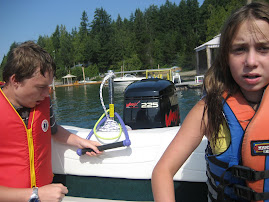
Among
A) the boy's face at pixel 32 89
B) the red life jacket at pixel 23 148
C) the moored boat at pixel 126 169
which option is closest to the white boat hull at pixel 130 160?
the moored boat at pixel 126 169

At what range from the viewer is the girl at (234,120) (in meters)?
0.83

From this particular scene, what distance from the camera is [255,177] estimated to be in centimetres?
86

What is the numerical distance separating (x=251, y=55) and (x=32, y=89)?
1.04 m

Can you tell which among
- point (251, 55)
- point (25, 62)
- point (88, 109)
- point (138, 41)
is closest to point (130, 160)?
point (25, 62)

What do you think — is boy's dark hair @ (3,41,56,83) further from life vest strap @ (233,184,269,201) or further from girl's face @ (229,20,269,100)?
life vest strap @ (233,184,269,201)

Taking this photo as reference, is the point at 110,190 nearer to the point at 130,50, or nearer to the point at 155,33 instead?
the point at 130,50

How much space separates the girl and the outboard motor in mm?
1646

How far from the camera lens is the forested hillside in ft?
143

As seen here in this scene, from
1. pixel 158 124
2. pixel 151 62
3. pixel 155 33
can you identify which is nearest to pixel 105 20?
pixel 155 33

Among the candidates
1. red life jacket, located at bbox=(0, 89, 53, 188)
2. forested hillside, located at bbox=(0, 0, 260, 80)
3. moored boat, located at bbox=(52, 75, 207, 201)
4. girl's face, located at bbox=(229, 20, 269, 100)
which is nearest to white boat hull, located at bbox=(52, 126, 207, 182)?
moored boat, located at bbox=(52, 75, 207, 201)

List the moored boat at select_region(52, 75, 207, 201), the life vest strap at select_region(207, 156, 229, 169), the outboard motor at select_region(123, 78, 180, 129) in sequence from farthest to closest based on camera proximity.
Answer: the outboard motor at select_region(123, 78, 180, 129), the moored boat at select_region(52, 75, 207, 201), the life vest strap at select_region(207, 156, 229, 169)

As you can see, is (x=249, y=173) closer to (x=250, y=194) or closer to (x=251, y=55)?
(x=250, y=194)

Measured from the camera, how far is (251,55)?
815 millimetres

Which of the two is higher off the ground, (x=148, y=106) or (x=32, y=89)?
(x=32, y=89)
